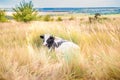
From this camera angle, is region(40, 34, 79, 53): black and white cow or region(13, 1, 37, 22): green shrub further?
region(13, 1, 37, 22): green shrub

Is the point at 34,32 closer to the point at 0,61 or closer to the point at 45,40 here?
the point at 45,40

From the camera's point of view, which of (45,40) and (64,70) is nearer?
(64,70)

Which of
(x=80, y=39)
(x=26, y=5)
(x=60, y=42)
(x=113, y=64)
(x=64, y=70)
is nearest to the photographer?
(x=113, y=64)

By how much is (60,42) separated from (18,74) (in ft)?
8.76

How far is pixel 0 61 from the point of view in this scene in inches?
183

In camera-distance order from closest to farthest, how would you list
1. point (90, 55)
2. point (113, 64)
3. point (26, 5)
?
point (113, 64)
point (90, 55)
point (26, 5)

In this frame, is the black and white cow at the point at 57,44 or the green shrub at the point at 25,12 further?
the green shrub at the point at 25,12

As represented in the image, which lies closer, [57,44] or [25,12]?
[57,44]

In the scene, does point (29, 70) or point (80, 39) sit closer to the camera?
point (29, 70)

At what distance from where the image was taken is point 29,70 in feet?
15.2

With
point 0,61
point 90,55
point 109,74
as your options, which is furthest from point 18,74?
point 90,55

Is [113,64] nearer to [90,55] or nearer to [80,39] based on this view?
[90,55]

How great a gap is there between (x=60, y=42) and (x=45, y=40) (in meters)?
0.54

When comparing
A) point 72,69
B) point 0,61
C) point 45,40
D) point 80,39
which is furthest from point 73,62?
point 80,39
